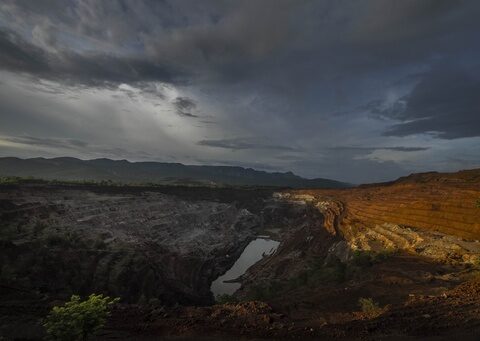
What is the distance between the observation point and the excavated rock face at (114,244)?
3403 centimetres

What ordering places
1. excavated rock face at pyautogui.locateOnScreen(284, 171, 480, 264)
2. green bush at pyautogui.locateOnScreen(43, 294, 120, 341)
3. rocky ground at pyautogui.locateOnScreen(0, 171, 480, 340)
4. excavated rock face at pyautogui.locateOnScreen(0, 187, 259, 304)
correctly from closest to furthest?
green bush at pyautogui.locateOnScreen(43, 294, 120, 341), rocky ground at pyautogui.locateOnScreen(0, 171, 480, 340), excavated rock face at pyautogui.locateOnScreen(0, 187, 259, 304), excavated rock face at pyautogui.locateOnScreen(284, 171, 480, 264)

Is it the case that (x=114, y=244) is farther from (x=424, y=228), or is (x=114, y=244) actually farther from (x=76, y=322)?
(x=424, y=228)

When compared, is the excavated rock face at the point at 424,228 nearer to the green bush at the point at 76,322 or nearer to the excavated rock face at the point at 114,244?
the excavated rock face at the point at 114,244

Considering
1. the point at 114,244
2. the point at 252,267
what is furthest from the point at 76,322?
the point at 252,267

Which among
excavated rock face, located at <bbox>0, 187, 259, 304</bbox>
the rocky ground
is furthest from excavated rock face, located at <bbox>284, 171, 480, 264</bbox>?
excavated rock face, located at <bbox>0, 187, 259, 304</bbox>

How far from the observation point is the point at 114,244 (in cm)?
4759

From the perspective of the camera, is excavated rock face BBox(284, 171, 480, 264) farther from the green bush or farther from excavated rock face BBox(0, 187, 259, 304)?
the green bush

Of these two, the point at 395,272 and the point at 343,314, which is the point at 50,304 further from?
the point at 395,272

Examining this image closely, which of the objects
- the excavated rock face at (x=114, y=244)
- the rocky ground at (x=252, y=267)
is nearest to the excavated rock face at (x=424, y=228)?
the rocky ground at (x=252, y=267)

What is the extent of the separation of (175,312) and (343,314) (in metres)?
9.44

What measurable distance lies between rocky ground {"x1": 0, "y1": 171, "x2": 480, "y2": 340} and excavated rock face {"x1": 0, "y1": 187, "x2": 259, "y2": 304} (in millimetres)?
193

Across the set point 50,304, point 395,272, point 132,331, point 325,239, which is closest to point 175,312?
point 132,331

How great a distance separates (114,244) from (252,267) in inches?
830

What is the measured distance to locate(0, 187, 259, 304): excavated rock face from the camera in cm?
3403
